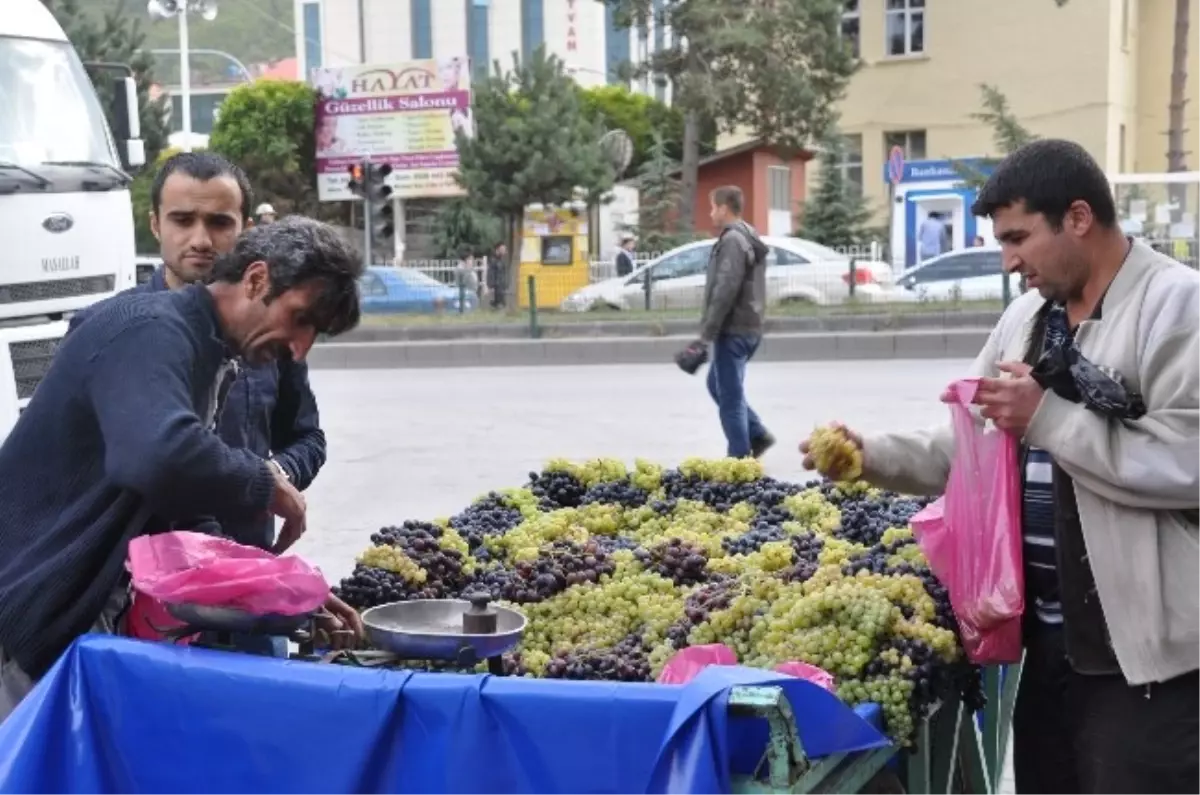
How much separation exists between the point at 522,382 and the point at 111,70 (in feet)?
23.0

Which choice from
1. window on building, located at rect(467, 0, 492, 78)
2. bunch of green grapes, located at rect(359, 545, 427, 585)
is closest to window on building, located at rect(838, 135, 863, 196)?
window on building, located at rect(467, 0, 492, 78)

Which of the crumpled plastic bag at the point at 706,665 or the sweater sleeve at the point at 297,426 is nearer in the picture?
the crumpled plastic bag at the point at 706,665

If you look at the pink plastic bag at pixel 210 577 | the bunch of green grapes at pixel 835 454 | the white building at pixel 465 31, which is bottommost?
the pink plastic bag at pixel 210 577

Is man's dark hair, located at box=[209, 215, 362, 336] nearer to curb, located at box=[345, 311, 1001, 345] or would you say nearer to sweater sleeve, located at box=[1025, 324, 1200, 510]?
sweater sleeve, located at box=[1025, 324, 1200, 510]

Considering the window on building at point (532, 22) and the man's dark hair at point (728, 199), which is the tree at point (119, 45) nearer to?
the man's dark hair at point (728, 199)

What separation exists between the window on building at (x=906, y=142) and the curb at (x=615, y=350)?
20885 millimetres

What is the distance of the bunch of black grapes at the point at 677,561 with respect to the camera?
3.71 meters

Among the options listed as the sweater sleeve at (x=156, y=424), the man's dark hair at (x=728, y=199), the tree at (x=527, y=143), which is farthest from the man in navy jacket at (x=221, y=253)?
the tree at (x=527, y=143)

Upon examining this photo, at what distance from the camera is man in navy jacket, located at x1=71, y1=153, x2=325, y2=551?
359 centimetres

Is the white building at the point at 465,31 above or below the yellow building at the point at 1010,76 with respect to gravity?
above

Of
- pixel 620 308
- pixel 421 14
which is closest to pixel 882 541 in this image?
pixel 620 308

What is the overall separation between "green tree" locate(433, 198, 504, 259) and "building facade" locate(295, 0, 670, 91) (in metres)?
20.8

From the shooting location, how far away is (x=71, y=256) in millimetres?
8367

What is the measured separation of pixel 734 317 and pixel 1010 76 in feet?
99.5
